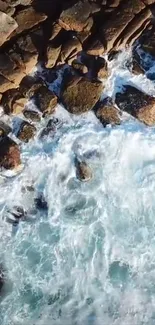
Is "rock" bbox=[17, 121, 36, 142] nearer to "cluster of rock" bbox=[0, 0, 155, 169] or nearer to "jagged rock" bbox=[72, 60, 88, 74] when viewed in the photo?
"cluster of rock" bbox=[0, 0, 155, 169]

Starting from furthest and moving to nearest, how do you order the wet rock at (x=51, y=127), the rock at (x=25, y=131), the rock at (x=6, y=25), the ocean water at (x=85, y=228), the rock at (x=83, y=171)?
the wet rock at (x=51, y=127) → the rock at (x=25, y=131) → the rock at (x=83, y=171) → the rock at (x=6, y=25) → the ocean water at (x=85, y=228)

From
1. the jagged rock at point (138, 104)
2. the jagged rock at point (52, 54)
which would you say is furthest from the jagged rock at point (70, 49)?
the jagged rock at point (138, 104)

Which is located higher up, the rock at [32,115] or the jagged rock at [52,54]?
the jagged rock at [52,54]

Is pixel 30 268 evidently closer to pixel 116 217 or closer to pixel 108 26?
pixel 116 217

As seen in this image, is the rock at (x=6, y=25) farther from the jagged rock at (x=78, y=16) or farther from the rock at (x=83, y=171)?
the rock at (x=83, y=171)

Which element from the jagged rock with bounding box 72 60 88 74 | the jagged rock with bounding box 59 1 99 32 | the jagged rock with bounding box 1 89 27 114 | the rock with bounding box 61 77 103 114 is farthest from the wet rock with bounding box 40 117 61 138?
the jagged rock with bounding box 59 1 99 32

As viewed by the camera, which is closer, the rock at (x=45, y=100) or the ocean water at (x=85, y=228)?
the ocean water at (x=85, y=228)

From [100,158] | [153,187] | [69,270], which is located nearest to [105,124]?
[100,158]
